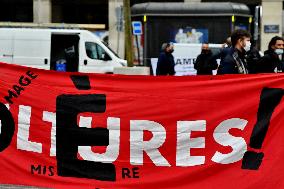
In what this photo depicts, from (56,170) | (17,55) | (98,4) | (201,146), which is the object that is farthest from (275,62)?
(98,4)

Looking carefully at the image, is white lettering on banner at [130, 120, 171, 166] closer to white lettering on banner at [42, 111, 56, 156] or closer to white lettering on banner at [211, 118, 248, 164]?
white lettering on banner at [211, 118, 248, 164]

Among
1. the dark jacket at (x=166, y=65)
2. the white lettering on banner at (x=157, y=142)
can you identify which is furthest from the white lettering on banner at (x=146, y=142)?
the dark jacket at (x=166, y=65)

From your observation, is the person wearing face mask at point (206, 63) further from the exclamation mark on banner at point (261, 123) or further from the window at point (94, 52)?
the window at point (94, 52)

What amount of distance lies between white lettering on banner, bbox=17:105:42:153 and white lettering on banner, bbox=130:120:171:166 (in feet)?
3.17

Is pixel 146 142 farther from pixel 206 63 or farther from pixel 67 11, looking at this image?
pixel 67 11

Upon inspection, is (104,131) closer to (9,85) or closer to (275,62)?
(9,85)

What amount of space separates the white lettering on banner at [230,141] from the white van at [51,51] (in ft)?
54.1

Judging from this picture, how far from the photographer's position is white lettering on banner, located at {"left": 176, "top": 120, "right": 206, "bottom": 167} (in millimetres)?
5688

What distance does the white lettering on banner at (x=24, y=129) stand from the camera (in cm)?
600

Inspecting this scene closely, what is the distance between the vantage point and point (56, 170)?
5902 millimetres

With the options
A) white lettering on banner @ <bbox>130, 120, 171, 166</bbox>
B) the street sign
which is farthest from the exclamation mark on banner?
the street sign

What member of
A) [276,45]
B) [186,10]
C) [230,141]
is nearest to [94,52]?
[186,10]

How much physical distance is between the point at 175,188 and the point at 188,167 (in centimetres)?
23

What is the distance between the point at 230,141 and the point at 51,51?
17873 mm
